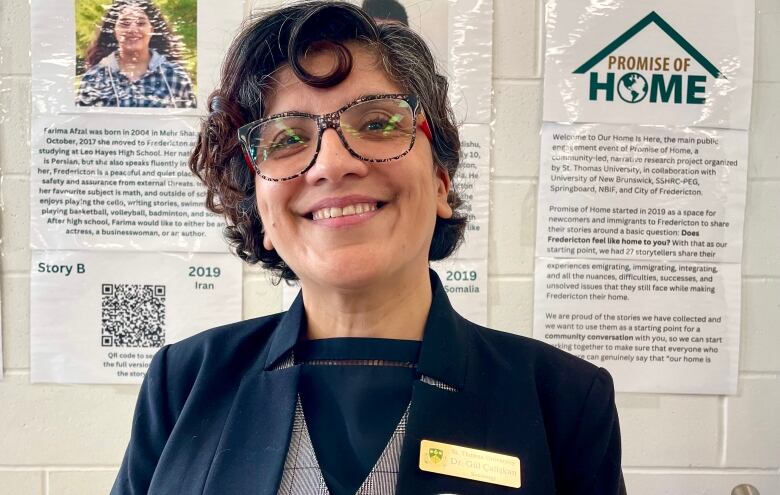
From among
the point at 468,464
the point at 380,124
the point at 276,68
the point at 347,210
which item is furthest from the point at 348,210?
the point at 468,464

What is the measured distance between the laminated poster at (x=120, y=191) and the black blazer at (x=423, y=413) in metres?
0.58

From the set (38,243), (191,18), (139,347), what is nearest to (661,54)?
(191,18)

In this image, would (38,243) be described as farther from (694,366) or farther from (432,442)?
(694,366)

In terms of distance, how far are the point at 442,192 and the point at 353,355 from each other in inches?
11.4

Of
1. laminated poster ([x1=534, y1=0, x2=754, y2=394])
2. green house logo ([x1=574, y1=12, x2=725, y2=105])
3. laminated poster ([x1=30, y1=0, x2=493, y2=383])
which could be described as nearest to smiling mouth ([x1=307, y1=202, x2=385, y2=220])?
laminated poster ([x1=30, y1=0, x2=493, y2=383])

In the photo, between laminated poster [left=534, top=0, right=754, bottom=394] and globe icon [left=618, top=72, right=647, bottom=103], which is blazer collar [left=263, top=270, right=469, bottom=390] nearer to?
laminated poster [left=534, top=0, right=754, bottom=394]

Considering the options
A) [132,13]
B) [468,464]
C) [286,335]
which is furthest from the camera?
[132,13]

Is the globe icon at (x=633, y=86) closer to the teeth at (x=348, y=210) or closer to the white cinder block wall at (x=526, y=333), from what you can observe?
the white cinder block wall at (x=526, y=333)

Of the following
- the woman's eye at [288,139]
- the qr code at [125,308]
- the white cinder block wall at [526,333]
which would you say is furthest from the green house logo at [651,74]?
the qr code at [125,308]

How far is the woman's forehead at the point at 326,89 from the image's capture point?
0.78 m

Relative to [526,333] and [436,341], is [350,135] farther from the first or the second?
[526,333]

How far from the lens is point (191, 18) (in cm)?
142

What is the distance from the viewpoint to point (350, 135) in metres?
0.76

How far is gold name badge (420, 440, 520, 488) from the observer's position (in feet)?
2.35
